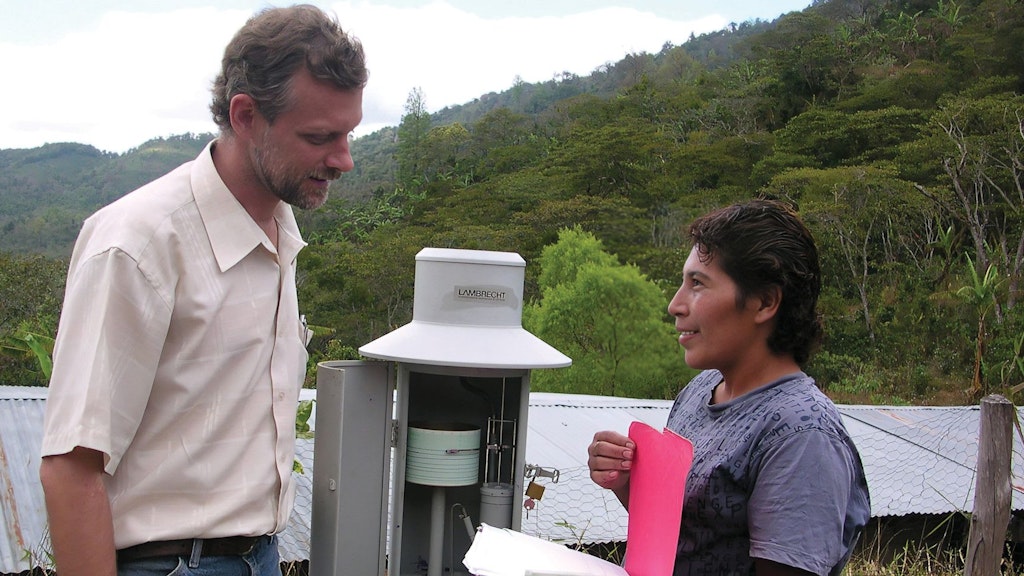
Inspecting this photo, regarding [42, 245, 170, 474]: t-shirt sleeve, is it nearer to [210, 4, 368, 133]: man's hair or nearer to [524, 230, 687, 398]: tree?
[210, 4, 368, 133]: man's hair

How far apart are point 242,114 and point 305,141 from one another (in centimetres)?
11

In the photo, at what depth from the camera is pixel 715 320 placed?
1.48m

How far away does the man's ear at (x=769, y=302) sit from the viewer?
146cm

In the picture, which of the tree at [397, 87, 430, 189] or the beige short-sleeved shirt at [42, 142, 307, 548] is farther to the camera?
the tree at [397, 87, 430, 189]

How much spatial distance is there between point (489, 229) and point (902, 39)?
46.3ft

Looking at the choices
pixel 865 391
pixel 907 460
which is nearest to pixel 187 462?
pixel 907 460

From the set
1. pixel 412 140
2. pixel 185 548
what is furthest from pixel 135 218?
pixel 412 140

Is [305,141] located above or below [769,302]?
above

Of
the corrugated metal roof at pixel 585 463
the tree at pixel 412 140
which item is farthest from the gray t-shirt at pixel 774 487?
the tree at pixel 412 140

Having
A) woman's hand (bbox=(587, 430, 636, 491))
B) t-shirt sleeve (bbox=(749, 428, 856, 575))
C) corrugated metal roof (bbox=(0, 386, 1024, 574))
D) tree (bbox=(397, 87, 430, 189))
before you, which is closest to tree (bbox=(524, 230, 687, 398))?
corrugated metal roof (bbox=(0, 386, 1024, 574))

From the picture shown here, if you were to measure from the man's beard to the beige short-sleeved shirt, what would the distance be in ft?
0.21

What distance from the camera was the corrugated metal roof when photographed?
5867 mm

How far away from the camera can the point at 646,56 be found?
62375 millimetres

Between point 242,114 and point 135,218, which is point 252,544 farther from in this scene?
point 242,114
